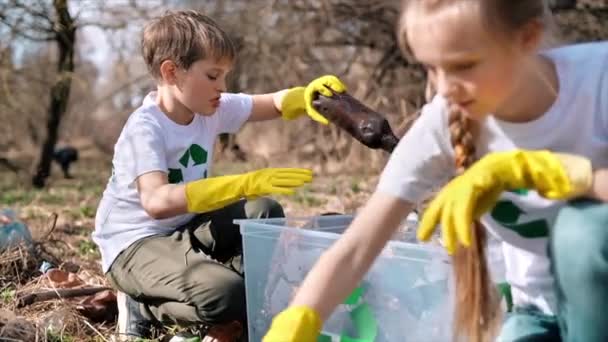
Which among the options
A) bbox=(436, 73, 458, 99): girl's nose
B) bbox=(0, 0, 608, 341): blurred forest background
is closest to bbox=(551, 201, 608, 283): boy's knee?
bbox=(436, 73, 458, 99): girl's nose

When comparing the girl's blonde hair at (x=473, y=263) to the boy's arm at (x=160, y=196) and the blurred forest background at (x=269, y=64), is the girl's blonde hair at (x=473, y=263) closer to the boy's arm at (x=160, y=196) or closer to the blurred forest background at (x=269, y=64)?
the boy's arm at (x=160, y=196)

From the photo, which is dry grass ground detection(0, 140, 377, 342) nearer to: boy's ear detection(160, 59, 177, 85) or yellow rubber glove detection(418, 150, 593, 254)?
boy's ear detection(160, 59, 177, 85)

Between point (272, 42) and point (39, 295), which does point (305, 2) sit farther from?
point (39, 295)

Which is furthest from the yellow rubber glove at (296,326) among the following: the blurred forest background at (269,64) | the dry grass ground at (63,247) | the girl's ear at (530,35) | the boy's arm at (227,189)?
the blurred forest background at (269,64)

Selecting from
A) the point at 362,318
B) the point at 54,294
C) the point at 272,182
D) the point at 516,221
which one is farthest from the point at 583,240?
the point at 54,294

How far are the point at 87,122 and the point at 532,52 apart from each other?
442 inches

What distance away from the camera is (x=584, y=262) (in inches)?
50.1

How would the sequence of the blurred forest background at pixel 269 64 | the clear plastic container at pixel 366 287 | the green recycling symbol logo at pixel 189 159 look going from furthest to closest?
1. the blurred forest background at pixel 269 64
2. the green recycling symbol logo at pixel 189 159
3. the clear plastic container at pixel 366 287

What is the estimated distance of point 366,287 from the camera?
5.56ft

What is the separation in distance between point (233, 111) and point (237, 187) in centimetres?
58

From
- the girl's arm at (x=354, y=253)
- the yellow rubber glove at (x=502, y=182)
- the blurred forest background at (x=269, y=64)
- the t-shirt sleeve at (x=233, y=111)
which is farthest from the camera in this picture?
the blurred forest background at (x=269, y=64)

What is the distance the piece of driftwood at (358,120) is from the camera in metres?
2.06

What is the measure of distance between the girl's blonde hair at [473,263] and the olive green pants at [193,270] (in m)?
0.72

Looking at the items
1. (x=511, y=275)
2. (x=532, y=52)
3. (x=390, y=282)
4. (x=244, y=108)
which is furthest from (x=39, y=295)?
(x=532, y=52)
